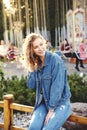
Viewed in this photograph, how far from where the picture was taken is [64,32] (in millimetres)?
17438

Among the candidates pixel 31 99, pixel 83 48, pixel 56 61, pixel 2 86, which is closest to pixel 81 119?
pixel 56 61

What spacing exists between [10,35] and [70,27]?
3.62 meters

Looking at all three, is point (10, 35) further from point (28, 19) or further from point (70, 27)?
point (70, 27)

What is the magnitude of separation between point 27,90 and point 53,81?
12.7 feet

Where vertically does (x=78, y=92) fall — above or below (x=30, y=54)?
below

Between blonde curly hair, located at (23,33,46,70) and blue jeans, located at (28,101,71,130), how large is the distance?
0.36 meters

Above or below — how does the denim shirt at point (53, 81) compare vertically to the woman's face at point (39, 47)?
below

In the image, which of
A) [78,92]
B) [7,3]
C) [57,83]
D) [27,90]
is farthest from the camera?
[7,3]

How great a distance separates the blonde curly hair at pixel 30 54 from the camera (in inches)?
135

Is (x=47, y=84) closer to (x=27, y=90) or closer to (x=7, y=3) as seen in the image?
(x=27, y=90)

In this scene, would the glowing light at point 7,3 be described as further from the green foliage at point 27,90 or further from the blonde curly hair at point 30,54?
the blonde curly hair at point 30,54

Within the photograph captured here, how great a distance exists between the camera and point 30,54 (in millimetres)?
3447

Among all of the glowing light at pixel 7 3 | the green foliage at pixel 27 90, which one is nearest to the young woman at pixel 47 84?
the green foliage at pixel 27 90

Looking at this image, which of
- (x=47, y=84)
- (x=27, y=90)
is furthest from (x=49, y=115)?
(x=27, y=90)
